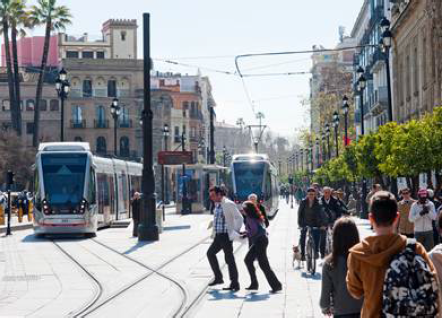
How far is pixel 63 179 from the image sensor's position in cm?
3117


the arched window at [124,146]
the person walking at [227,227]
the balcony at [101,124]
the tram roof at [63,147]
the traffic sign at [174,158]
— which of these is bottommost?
the person walking at [227,227]

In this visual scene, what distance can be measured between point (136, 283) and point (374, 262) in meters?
11.5

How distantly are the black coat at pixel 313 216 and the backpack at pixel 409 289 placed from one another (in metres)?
12.0

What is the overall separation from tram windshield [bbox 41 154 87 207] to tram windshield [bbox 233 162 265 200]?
48.2 ft

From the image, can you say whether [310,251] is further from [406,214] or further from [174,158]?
[174,158]

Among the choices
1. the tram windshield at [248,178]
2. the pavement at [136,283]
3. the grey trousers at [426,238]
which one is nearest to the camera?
the pavement at [136,283]

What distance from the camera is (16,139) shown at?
69.4 m

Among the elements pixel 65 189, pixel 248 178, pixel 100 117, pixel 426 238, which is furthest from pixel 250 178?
pixel 100 117

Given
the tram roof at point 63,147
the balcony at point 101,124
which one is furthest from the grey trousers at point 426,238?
the balcony at point 101,124

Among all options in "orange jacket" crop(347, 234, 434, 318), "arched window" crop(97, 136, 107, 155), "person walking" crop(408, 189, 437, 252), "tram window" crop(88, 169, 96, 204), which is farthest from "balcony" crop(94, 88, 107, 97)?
"orange jacket" crop(347, 234, 434, 318)

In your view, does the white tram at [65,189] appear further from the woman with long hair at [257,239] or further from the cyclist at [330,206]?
the woman with long hair at [257,239]

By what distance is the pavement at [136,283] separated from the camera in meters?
13.3

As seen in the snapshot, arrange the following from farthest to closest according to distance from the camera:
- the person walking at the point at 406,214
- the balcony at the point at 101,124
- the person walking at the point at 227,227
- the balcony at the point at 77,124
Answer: the balcony at the point at 101,124
the balcony at the point at 77,124
the person walking at the point at 406,214
the person walking at the point at 227,227

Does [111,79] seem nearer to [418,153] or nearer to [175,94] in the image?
[175,94]
